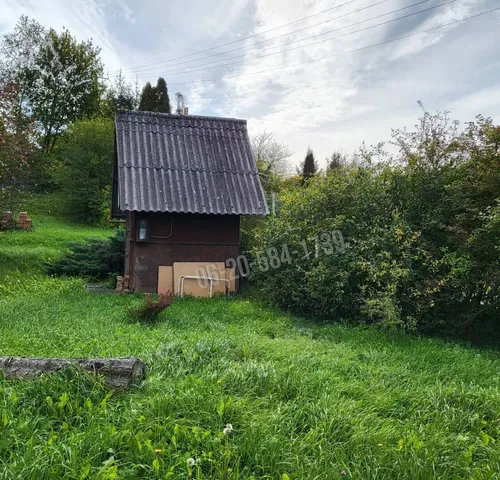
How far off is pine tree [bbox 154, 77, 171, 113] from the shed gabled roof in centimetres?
1575

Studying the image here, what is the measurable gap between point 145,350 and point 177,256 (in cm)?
A: 562

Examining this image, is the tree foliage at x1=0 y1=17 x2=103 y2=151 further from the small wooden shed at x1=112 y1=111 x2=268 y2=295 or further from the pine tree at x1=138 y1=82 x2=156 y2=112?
the small wooden shed at x1=112 y1=111 x2=268 y2=295

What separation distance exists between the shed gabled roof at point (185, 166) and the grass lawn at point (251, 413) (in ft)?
15.1

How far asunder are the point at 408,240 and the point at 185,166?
5.90 metres

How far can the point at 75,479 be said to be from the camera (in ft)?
6.98

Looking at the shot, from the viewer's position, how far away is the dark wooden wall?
9477mm

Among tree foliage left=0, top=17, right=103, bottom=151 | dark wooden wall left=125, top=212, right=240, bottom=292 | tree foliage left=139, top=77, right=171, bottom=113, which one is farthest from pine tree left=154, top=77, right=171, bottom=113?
dark wooden wall left=125, top=212, right=240, bottom=292

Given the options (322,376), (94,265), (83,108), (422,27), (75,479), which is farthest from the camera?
(83,108)

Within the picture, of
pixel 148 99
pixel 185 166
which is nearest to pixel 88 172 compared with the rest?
pixel 148 99

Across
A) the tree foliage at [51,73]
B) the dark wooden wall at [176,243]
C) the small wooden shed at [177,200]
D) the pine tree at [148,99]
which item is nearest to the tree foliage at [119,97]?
the tree foliage at [51,73]

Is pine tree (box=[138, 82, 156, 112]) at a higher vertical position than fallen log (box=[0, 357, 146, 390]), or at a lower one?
higher

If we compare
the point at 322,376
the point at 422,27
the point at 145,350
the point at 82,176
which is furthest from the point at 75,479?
the point at 82,176

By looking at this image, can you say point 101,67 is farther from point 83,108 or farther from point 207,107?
point 207,107

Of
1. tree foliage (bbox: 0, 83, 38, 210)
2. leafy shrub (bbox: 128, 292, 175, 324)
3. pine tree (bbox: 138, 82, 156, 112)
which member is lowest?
leafy shrub (bbox: 128, 292, 175, 324)
